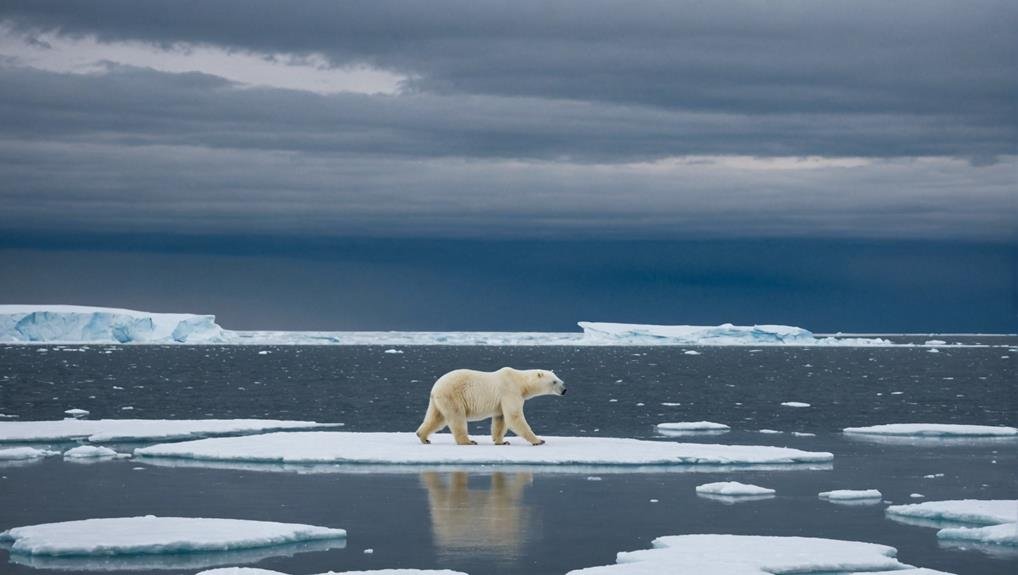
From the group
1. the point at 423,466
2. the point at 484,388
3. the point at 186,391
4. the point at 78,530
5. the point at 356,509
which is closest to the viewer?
the point at 78,530

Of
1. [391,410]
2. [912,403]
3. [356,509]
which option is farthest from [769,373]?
[356,509]

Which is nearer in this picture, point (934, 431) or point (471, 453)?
point (471, 453)

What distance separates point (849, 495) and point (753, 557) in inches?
207

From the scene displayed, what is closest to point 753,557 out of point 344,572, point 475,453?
point 344,572

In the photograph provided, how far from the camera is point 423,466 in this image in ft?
69.9

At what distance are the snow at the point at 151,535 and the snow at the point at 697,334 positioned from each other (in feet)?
358

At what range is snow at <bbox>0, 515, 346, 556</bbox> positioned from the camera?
43.7ft

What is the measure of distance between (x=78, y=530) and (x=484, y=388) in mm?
9770

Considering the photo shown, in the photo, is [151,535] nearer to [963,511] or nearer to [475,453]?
[475,453]

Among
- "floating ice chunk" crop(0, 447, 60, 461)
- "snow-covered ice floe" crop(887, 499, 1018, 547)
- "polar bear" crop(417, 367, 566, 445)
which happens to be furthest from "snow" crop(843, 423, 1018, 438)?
"floating ice chunk" crop(0, 447, 60, 461)

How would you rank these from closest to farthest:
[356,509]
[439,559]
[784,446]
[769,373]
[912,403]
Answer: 1. [439,559]
2. [356,509]
3. [784,446]
4. [912,403]
5. [769,373]

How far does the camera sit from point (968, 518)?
16000mm

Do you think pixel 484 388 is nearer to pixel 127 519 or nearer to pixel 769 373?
pixel 127 519

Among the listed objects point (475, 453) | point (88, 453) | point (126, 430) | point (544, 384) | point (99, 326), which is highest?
point (99, 326)
